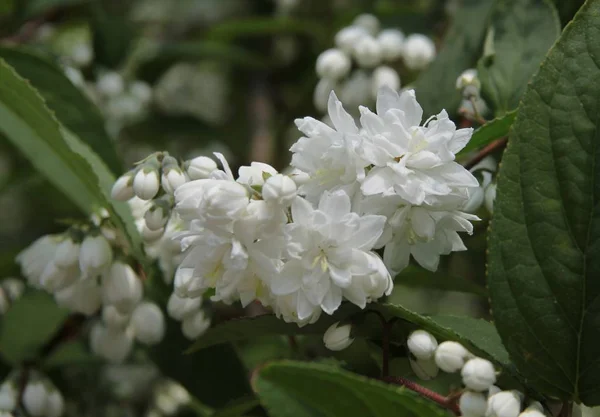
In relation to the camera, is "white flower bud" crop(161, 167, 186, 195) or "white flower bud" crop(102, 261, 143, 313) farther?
"white flower bud" crop(102, 261, 143, 313)

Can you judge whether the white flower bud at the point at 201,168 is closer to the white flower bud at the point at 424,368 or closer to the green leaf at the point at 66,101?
the white flower bud at the point at 424,368

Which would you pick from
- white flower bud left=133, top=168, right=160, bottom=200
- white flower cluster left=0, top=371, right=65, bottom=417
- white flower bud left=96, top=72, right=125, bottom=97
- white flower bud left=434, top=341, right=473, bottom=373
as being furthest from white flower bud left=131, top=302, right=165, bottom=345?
white flower bud left=96, top=72, right=125, bottom=97

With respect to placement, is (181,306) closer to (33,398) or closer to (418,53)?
(33,398)

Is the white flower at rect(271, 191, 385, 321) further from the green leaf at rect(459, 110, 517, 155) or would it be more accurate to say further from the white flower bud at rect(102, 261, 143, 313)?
the white flower bud at rect(102, 261, 143, 313)

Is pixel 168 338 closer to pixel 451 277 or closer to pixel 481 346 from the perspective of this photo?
pixel 451 277

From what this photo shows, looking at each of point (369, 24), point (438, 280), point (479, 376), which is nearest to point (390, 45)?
point (369, 24)

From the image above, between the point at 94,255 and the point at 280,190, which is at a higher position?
the point at 280,190

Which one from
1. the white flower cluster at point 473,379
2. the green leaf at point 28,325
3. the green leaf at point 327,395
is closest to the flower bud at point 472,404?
the white flower cluster at point 473,379
